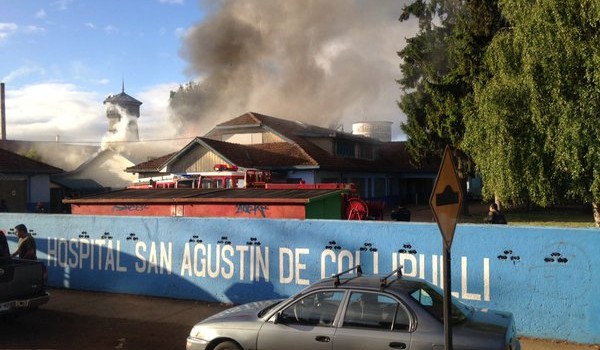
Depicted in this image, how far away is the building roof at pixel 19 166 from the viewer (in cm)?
2881

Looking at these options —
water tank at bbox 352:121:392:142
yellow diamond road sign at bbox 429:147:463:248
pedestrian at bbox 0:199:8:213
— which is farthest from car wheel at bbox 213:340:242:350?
water tank at bbox 352:121:392:142

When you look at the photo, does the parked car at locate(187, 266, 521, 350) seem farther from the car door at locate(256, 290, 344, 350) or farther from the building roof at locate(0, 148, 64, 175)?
the building roof at locate(0, 148, 64, 175)

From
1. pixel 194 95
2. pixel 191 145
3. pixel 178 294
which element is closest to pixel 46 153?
pixel 194 95

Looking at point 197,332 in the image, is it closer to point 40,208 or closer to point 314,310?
point 314,310

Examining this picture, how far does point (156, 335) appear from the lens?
25.1ft

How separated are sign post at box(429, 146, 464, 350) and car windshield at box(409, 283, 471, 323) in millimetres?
869

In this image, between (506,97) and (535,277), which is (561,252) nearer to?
(535,277)

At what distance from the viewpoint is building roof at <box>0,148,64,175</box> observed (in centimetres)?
2881

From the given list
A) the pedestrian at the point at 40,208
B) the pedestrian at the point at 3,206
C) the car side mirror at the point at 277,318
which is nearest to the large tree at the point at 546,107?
the car side mirror at the point at 277,318

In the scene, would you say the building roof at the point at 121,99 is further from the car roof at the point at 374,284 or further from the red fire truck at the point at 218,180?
the car roof at the point at 374,284

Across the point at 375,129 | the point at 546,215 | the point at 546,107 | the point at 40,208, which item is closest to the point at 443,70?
the point at 546,215

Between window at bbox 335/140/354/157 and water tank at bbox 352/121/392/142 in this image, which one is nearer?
window at bbox 335/140/354/157

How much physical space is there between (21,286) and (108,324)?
4.75 feet

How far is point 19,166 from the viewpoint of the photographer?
97.3 feet
